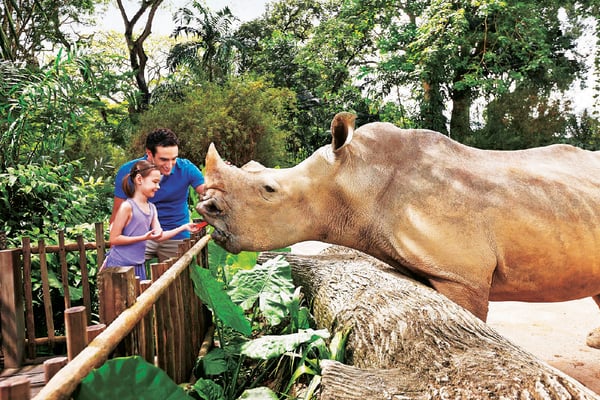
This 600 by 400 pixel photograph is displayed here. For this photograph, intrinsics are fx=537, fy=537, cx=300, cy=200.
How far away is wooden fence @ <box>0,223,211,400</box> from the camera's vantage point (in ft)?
4.18

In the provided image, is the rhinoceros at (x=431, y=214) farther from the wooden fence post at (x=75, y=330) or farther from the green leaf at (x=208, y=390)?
the wooden fence post at (x=75, y=330)

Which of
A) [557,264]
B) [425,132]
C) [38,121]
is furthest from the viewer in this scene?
[38,121]

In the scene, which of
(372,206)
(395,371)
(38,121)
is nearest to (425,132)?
(372,206)

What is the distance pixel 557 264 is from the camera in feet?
8.81

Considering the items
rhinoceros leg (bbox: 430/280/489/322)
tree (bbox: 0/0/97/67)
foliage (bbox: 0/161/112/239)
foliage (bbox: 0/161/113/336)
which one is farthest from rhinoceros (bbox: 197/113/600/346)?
tree (bbox: 0/0/97/67)

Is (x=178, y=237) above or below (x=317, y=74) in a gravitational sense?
below

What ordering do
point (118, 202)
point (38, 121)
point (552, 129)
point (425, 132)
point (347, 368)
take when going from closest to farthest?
point (347, 368) < point (425, 132) < point (118, 202) < point (38, 121) < point (552, 129)

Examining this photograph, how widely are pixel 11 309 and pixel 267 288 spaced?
64.3 inches

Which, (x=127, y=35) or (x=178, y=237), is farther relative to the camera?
(x=127, y=35)

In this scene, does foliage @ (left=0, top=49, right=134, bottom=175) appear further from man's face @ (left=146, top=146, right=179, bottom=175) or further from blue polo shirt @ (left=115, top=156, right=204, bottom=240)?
man's face @ (left=146, top=146, right=179, bottom=175)

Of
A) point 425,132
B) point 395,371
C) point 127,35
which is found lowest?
point 395,371

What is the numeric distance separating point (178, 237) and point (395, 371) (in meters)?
2.78

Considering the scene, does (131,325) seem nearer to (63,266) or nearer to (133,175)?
(133,175)

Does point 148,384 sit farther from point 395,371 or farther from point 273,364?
point 273,364
